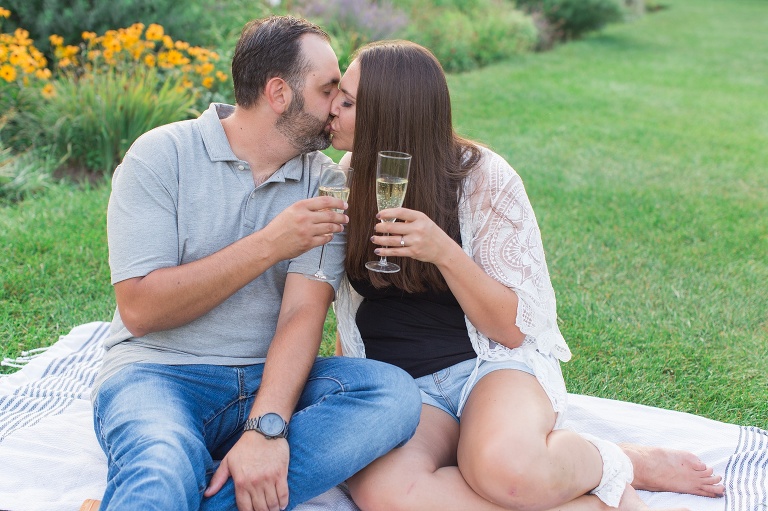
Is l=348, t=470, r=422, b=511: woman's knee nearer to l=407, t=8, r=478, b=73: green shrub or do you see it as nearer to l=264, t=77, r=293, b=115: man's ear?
l=264, t=77, r=293, b=115: man's ear

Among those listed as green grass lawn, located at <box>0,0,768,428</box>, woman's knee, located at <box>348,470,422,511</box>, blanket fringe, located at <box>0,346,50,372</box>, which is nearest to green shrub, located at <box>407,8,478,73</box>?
green grass lawn, located at <box>0,0,768,428</box>

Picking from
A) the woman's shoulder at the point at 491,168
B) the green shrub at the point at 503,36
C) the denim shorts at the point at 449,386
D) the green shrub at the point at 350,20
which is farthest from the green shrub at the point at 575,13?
the denim shorts at the point at 449,386

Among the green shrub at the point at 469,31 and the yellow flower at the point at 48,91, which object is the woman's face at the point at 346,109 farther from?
the green shrub at the point at 469,31

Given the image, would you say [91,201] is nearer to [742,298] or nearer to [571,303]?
[571,303]

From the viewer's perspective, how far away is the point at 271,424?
9.37 ft

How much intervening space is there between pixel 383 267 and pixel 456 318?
49 cm

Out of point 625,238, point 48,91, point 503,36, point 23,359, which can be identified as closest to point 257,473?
point 23,359

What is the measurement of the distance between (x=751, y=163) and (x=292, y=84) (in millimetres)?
7721

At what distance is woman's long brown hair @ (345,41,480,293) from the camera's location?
3227 millimetres

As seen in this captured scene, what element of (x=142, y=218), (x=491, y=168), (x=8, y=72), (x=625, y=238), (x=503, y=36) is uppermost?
(x=491, y=168)

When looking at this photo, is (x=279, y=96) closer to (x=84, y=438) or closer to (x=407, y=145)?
(x=407, y=145)

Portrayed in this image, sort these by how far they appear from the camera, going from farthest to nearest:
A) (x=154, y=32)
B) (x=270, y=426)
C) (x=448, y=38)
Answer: (x=448, y=38) < (x=154, y=32) < (x=270, y=426)

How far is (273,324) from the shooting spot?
3355 mm

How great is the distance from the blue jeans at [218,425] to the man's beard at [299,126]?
0.93 metres
